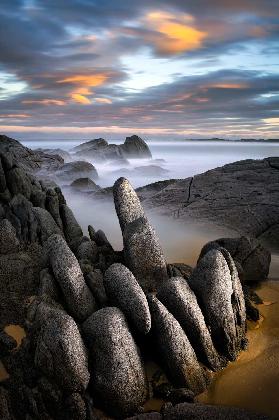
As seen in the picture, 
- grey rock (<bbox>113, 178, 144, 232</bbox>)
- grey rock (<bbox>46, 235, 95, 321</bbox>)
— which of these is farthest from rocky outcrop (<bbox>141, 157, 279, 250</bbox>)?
grey rock (<bbox>46, 235, 95, 321</bbox>)

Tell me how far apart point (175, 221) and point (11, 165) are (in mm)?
10077

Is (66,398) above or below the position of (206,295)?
below

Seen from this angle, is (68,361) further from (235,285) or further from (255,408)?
(235,285)

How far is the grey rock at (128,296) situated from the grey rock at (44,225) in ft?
21.0

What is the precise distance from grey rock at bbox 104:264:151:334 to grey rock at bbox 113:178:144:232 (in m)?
3.35

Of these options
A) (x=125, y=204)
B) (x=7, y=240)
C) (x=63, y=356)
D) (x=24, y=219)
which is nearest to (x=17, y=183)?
(x=24, y=219)

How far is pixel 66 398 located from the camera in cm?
755

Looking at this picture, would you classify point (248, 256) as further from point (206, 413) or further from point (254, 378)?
point (206, 413)

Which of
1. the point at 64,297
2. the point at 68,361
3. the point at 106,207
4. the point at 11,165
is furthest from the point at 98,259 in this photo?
A: the point at 106,207

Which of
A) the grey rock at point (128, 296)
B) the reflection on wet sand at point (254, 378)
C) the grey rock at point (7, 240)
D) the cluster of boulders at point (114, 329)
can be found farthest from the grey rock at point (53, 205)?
the reflection on wet sand at point (254, 378)

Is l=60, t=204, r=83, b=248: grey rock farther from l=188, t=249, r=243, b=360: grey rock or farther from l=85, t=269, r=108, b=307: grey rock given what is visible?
l=188, t=249, r=243, b=360: grey rock

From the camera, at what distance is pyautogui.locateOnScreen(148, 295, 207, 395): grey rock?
830 cm

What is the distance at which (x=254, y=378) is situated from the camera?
28.8ft

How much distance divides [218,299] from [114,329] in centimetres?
296
